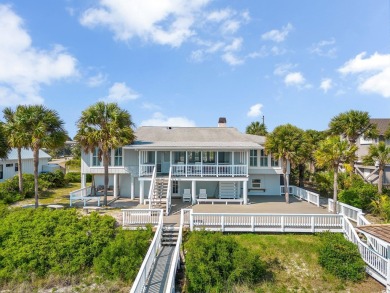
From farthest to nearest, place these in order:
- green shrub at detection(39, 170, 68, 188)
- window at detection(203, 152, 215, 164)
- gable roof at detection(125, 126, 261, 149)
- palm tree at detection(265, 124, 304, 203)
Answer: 1. green shrub at detection(39, 170, 68, 188)
2. window at detection(203, 152, 215, 164)
3. gable roof at detection(125, 126, 261, 149)
4. palm tree at detection(265, 124, 304, 203)

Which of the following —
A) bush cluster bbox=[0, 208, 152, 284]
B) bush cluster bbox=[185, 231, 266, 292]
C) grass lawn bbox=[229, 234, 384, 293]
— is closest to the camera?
bush cluster bbox=[185, 231, 266, 292]

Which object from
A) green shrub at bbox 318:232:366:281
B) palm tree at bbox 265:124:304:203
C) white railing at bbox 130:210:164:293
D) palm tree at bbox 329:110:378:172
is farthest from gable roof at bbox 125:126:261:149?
green shrub at bbox 318:232:366:281

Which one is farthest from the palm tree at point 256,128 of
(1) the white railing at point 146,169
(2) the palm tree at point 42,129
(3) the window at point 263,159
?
(2) the palm tree at point 42,129

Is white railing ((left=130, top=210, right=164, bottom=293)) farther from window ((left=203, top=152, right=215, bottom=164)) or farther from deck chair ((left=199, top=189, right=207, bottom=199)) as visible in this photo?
window ((left=203, top=152, right=215, bottom=164))

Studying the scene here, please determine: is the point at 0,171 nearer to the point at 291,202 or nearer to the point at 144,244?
the point at 144,244

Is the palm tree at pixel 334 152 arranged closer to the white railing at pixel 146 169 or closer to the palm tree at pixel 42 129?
the white railing at pixel 146 169

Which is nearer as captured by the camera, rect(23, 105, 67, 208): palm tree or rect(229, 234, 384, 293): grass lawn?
rect(229, 234, 384, 293): grass lawn

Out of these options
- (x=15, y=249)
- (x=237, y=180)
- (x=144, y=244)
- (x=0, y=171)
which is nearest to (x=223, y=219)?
(x=144, y=244)
